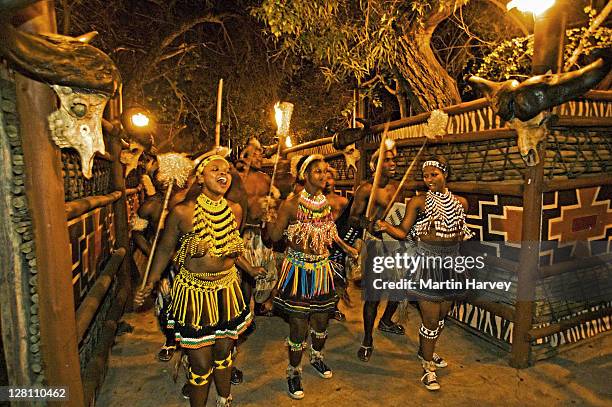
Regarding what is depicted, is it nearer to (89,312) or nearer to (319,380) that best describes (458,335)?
(319,380)

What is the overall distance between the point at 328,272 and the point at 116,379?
8.40 feet

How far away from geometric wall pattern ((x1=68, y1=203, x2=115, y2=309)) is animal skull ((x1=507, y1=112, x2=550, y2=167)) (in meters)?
4.37

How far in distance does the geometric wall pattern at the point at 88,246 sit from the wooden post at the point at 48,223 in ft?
3.45

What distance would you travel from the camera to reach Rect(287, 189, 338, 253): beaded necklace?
3.91 meters

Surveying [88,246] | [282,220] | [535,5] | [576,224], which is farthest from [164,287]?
[576,224]

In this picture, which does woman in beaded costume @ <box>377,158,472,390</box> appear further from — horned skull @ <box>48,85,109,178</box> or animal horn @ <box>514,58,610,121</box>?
horned skull @ <box>48,85,109,178</box>

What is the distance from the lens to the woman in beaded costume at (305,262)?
3.90 metres

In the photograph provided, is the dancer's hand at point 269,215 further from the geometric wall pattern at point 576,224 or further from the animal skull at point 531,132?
the geometric wall pattern at point 576,224

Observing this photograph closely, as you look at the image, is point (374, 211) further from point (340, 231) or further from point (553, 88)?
point (553, 88)

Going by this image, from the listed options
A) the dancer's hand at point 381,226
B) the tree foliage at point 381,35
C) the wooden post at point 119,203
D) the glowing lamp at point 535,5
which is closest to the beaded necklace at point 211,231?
the dancer's hand at point 381,226

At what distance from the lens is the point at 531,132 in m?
3.98

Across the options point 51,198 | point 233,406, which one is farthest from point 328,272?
point 51,198

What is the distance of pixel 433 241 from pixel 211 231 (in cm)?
228

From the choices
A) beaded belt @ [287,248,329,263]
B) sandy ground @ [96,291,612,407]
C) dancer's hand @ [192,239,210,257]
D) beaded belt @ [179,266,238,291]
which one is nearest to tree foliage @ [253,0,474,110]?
beaded belt @ [287,248,329,263]
